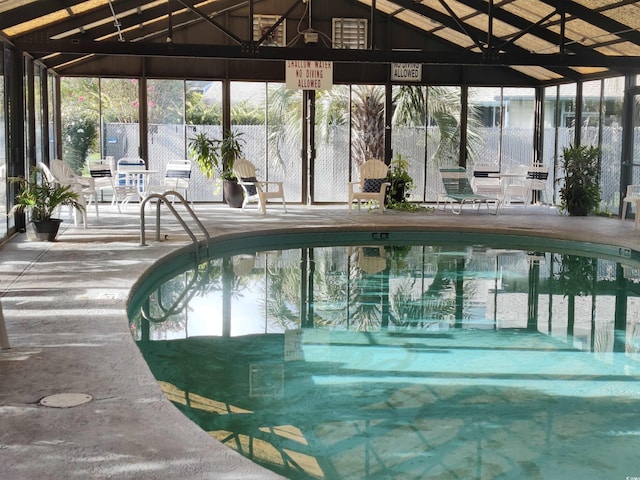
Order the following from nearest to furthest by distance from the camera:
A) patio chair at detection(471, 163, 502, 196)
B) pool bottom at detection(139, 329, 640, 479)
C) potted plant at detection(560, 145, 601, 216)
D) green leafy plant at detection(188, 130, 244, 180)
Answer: pool bottom at detection(139, 329, 640, 479), potted plant at detection(560, 145, 601, 216), green leafy plant at detection(188, 130, 244, 180), patio chair at detection(471, 163, 502, 196)

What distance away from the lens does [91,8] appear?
11516 mm

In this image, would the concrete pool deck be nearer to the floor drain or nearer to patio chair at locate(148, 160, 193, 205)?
the floor drain

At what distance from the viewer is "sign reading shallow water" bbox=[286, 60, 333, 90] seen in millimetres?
13242

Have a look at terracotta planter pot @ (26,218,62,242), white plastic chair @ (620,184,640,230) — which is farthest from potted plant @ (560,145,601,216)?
terracotta planter pot @ (26,218,62,242)

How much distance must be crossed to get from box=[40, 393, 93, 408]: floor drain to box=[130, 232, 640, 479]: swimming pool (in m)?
0.71

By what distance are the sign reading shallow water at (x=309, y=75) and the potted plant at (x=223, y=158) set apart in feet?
6.81

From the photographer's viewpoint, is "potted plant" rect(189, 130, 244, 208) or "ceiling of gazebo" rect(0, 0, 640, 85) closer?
"ceiling of gazebo" rect(0, 0, 640, 85)

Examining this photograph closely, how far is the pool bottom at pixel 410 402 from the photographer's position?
3.90m

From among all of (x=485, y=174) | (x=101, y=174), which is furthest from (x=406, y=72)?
(x=101, y=174)

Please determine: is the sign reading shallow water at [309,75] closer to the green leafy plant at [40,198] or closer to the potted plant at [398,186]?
the potted plant at [398,186]

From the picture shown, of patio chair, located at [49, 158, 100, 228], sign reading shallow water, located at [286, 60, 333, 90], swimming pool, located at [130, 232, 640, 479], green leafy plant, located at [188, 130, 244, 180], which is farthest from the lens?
green leafy plant, located at [188, 130, 244, 180]

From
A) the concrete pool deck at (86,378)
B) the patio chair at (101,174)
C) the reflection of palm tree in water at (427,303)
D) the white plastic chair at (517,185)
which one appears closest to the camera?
Answer: the concrete pool deck at (86,378)

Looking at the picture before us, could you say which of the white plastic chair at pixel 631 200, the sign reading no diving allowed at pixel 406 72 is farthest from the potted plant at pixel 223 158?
the white plastic chair at pixel 631 200

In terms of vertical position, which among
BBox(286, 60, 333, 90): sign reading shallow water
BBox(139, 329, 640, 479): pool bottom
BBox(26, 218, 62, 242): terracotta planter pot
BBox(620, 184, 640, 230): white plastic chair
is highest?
BBox(286, 60, 333, 90): sign reading shallow water
